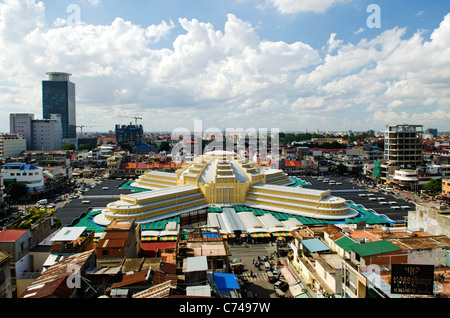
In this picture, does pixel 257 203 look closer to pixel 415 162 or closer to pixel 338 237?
pixel 338 237

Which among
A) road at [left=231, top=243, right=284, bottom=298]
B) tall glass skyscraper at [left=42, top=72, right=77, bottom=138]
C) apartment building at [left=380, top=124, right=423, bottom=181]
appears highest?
tall glass skyscraper at [left=42, top=72, right=77, bottom=138]

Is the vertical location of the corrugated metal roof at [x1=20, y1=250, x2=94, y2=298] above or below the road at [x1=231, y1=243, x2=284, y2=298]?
above

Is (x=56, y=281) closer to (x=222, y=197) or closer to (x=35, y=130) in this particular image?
(x=222, y=197)

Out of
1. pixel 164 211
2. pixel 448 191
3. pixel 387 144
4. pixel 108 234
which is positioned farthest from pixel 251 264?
pixel 387 144

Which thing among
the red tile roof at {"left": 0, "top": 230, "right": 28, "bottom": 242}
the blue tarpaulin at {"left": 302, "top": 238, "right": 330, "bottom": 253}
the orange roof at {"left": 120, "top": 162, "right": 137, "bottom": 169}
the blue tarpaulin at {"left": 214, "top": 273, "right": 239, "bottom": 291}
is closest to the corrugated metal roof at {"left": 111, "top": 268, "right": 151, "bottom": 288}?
the blue tarpaulin at {"left": 214, "top": 273, "right": 239, "bottom": 291}

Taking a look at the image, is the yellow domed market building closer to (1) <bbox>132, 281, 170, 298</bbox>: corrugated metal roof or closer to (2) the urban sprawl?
(2) the urban sprawl
